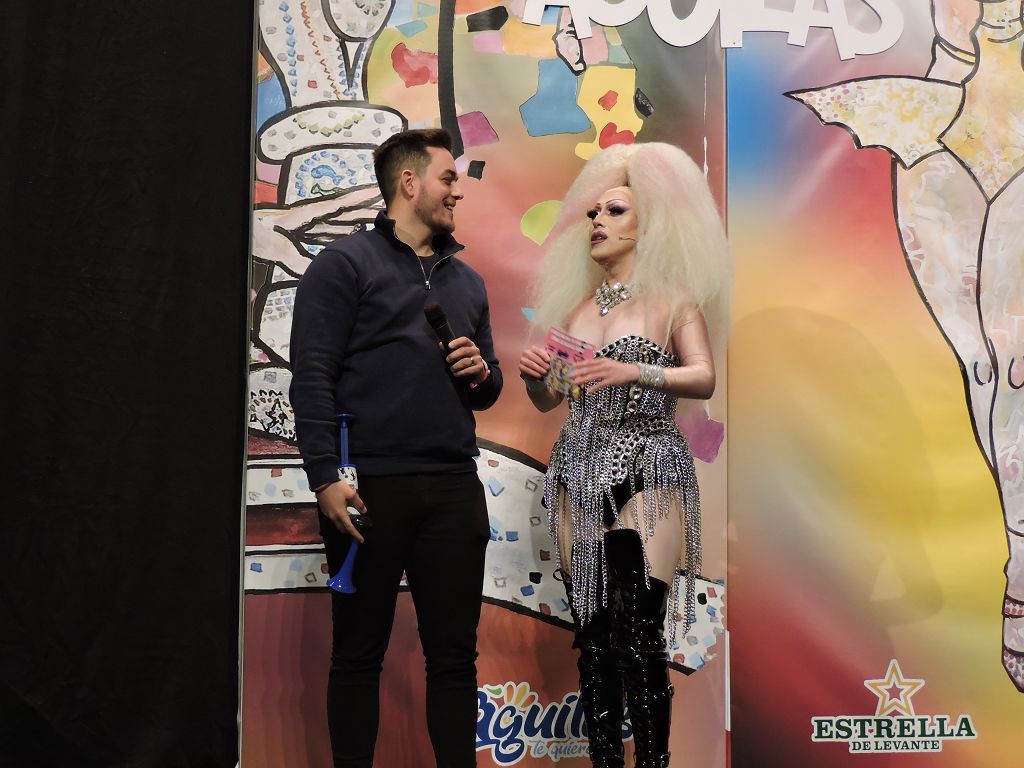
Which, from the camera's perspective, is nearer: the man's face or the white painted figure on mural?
the man's face

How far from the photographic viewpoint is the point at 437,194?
239 centimetres

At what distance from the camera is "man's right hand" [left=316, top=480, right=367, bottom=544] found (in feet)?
7.01

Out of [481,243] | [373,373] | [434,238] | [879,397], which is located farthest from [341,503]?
[879,397]

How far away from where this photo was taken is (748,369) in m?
3.01

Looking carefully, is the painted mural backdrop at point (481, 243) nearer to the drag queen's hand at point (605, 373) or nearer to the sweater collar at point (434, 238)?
the sweater collar at point (434, 238)

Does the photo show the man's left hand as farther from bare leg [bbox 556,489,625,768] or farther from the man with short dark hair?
bare leg [bbox 556,489,625,768]

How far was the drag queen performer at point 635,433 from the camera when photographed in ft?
7.72

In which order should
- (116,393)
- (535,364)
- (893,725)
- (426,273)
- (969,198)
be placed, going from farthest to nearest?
(969,198) → (893,725) → (116,393) → (535,364) → (426,273)

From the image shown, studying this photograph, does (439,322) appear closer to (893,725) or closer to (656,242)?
(656,242)

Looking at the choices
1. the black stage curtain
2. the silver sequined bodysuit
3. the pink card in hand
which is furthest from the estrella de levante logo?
the black stage curtain

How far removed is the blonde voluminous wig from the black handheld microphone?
504 millimetres

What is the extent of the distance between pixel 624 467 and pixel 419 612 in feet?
1.90

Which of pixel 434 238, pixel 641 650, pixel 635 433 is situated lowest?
pixel 641 650

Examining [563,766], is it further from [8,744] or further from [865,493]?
[8,744]
